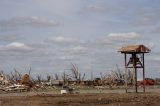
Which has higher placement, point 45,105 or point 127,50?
point 127,50

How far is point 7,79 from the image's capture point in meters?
100

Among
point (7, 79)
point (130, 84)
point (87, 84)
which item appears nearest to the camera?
point (130, 84)

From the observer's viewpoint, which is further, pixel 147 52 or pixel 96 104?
pixel 147 52

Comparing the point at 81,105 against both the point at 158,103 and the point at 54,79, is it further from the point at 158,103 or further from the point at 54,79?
the point at 54,79

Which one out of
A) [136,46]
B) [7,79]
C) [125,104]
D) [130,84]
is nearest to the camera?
[125,104]

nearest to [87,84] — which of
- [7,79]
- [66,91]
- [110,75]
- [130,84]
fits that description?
[110,75]

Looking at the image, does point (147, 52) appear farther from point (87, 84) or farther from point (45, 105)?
point (87, 84)

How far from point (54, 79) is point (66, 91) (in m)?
50.9

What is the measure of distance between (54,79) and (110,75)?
1414cm

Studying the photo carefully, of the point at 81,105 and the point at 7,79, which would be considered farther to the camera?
the point at 7,79

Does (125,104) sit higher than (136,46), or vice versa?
(136,46)

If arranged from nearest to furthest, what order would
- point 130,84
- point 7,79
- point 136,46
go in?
point 136,46 < point 130,84 < point 7,79

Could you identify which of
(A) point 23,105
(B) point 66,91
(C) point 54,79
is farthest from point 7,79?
(A) point 23,105

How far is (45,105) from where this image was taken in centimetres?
3209
